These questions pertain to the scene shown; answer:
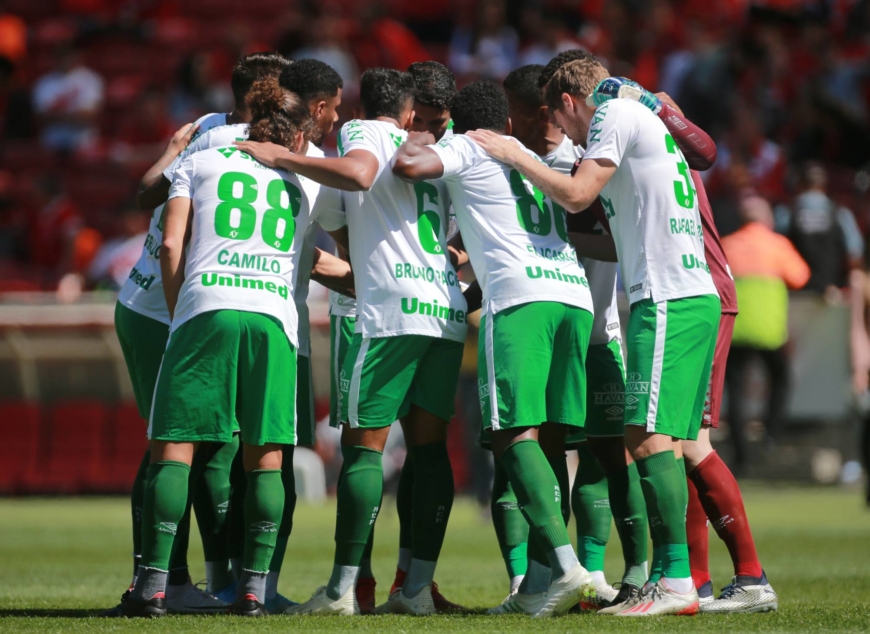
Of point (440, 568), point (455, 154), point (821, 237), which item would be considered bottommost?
point (440, 568)

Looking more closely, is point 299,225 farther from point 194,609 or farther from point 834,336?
point 834,336

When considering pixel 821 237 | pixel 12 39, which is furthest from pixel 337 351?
A: pixel 12 39

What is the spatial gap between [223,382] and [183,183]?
2.92 ft

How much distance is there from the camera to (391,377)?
5.39 m

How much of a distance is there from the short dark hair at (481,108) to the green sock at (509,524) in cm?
155

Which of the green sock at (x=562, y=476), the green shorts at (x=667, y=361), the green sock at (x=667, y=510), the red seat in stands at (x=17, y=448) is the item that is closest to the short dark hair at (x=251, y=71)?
the green shorts at (x=667, y=361)

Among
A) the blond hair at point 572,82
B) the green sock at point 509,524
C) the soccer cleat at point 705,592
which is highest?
the blond hair at point 572,82

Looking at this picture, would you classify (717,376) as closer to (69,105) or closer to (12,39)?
(69,105)

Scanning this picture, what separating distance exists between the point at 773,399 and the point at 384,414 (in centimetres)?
847

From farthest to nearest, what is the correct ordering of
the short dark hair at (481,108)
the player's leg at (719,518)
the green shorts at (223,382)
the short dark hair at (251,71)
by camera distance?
the short dark hair at (251,71)
the short dark hair at (481,108)
the player's leg at (719,518)
the green shorts at (223,382)

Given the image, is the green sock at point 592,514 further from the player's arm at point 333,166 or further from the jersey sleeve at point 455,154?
the player's arm at point 333,166

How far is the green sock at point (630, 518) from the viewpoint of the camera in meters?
5.62

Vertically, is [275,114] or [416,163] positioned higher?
[275,114]

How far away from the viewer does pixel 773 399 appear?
42.5 ft
